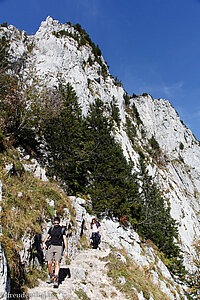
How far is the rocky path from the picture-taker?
18.2ft

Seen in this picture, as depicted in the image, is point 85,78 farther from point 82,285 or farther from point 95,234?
point 82,285

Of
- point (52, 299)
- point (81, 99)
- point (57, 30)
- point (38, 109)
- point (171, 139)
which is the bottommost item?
point (52, 299)

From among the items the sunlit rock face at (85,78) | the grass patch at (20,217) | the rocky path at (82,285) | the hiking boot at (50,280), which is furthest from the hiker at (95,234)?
the sunlit rock face at (85,78)

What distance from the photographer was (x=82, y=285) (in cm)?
704

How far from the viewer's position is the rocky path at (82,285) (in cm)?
556

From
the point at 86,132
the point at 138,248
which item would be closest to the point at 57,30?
the point at 86,132

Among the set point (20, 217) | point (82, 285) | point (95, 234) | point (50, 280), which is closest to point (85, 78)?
point (95, 234)

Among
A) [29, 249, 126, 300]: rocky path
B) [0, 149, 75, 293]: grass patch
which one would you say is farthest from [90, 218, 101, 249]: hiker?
[0, 149, 75, 293]: grass patch

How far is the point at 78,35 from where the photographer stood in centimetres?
4522

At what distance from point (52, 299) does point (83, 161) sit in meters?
14.0

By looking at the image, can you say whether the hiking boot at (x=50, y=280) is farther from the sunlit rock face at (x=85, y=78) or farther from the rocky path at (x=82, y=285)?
the sunlit rock face at (x=85, y=78)

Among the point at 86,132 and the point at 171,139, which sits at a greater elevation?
the point at 171,139

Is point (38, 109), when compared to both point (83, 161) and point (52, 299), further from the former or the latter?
point (52, 299)

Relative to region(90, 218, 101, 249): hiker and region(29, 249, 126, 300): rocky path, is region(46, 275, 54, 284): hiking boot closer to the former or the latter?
region(29, 249, 126, 300): rocky path
